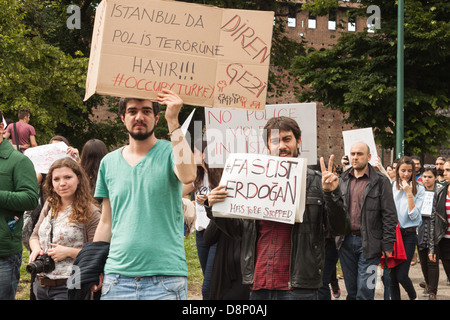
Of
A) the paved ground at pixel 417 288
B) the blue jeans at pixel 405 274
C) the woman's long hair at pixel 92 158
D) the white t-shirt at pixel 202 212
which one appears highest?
the woman's long hair at pixel 92 158

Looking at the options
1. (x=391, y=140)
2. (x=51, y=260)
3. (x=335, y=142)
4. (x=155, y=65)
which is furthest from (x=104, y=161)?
(x=335, y=142)

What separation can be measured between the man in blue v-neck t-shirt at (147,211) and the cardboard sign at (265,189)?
511 millimetres

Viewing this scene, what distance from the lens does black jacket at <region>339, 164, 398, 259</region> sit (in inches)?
245

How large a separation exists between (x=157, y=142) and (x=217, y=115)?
88.5 inches

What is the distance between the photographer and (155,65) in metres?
3.81

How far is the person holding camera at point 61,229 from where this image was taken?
4.38 m

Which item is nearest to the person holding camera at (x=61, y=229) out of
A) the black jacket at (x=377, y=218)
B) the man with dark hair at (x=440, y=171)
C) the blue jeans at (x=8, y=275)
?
the blue jeans at (x=8, y=275)

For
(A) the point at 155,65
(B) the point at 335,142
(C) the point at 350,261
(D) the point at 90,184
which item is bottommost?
(C) the point at 350,261

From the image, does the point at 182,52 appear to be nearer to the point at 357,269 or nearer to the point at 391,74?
the point at 357,269

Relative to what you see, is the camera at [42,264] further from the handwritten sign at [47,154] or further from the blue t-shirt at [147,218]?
the handwritten sign at [47,154]

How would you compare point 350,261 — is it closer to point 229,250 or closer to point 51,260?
point 229,250

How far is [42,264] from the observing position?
428cm

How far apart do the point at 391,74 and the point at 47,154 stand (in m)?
13.7

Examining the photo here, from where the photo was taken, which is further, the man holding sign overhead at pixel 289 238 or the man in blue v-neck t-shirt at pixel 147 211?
the man holding sign overhead at pixel 289 238
